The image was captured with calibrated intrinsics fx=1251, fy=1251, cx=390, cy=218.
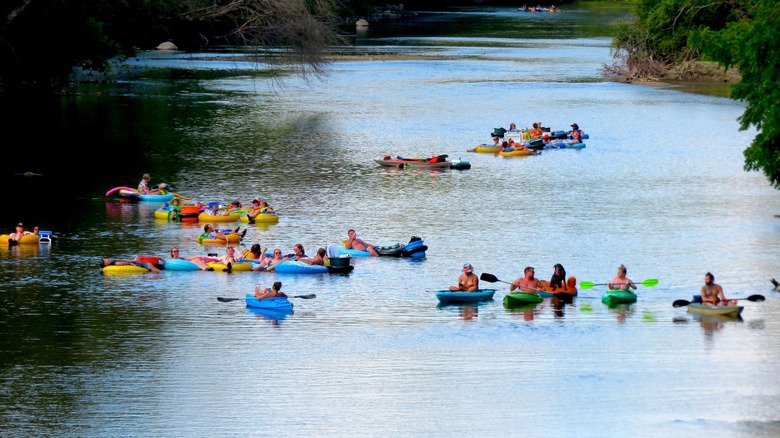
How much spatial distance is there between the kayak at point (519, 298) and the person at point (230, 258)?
351 inches

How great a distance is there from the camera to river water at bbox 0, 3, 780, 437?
26359 mm

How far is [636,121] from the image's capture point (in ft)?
252

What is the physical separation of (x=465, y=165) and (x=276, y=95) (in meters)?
32.1

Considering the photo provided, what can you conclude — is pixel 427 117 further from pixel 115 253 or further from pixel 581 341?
pixel 581 341

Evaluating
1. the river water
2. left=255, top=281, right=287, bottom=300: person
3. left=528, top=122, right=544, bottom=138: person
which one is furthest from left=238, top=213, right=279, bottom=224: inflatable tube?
left=528, top=122, right=544, bottom=138: person

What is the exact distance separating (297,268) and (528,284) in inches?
294

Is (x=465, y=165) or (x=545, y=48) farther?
(x=545, y=48)

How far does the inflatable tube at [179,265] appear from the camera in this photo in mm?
38219

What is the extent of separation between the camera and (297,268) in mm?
38219

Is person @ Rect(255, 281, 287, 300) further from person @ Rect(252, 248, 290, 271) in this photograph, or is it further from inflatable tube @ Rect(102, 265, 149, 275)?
inflatable tube @ Rect(102, 265, 149, 275)

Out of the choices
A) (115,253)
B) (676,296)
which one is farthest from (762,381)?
(115,253)

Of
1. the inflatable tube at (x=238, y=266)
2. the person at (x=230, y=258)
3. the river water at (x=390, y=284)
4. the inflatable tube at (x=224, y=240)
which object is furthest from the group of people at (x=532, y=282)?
the inflatable tube at (x=224, y=240)

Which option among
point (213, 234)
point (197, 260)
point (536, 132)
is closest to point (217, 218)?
point (213, 234)

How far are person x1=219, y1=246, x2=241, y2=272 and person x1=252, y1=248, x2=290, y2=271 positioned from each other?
67cm
